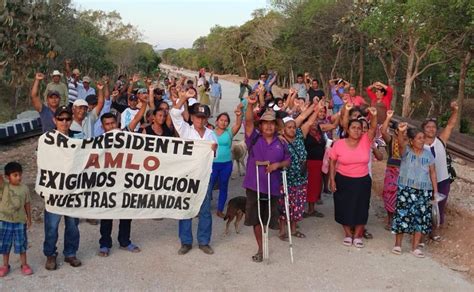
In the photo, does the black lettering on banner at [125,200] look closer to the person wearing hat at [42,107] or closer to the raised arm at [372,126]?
the person wearing hat at [42,107]

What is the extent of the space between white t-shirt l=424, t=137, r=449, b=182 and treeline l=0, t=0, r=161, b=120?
27.6 ft

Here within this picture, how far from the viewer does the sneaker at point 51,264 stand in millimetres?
5443

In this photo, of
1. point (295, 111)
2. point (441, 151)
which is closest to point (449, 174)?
point (441, 151)

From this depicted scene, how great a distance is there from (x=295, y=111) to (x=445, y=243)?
3257 mm

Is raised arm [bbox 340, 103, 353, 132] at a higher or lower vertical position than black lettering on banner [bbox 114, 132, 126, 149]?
higher

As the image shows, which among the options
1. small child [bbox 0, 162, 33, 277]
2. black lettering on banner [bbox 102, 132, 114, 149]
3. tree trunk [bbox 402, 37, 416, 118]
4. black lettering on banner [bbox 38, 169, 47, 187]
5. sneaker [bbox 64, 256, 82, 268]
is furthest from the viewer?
tree trunk [bbox 402, 37, 416, 118]

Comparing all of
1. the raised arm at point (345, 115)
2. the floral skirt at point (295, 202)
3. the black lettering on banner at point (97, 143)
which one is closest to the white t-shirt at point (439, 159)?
the raised arm at point (345, 115)

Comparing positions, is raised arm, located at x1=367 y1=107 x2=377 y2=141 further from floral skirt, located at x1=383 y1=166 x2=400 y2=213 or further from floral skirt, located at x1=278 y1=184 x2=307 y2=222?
floral skirt, located at x1=278 y1=184 x2=307 y2=222

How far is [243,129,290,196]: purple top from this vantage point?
5.74 m

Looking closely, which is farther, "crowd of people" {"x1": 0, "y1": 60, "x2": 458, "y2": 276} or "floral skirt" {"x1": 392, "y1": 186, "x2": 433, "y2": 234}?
"floral skirt" {"x1": 392, "y1": 186, "x2": 433, "y2": 234}

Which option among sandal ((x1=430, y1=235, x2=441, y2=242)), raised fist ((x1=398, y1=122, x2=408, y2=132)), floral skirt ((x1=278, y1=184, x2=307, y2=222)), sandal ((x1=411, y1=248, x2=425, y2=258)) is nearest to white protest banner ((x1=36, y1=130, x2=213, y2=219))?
floral skirt ((x1=278, y1=184, x2=307, y2=222))

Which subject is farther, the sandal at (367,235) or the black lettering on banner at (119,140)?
the sandal at (367,235)

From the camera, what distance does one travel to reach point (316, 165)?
24.4 ft

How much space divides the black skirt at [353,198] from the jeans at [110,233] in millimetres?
2787
